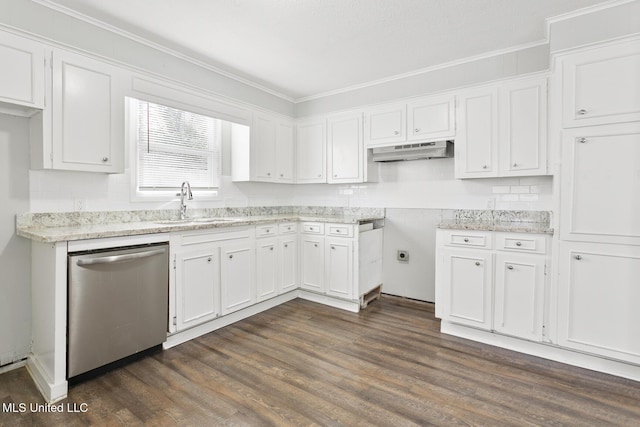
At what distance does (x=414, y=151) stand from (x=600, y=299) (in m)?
1.97

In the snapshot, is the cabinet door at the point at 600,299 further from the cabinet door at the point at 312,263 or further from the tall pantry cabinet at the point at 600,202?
the cabinet door at the point at 312,263

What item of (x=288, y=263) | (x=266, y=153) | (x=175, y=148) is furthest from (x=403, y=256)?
(x=175, y=148)

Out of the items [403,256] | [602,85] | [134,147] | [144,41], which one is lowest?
[403,256]

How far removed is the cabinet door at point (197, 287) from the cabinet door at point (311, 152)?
6.03ft

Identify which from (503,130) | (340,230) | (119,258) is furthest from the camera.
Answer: (340,230)

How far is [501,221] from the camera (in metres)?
3.25

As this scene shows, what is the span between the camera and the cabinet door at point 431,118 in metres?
3.33

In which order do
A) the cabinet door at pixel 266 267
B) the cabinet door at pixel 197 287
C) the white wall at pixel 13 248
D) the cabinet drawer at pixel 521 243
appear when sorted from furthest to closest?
the cabinet door at pixel 266 267 → the cabinet door at pixel 197 287 → the cabinet drawer at pixel 521 243 → the white wall at pixel 13 248

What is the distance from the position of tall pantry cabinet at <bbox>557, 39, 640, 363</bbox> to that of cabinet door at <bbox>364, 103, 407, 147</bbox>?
58.1 inches

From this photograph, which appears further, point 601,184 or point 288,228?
point 288,228

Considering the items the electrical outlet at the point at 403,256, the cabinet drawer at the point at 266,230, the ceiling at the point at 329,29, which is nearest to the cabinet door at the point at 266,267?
the cabinet drawer at the point at 266,230

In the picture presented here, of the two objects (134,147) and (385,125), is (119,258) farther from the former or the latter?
(385,125)

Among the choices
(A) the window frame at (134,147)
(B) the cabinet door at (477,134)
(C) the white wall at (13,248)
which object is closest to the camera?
(C) the white wall at (13,248)

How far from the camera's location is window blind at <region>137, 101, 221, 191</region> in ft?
10.2
